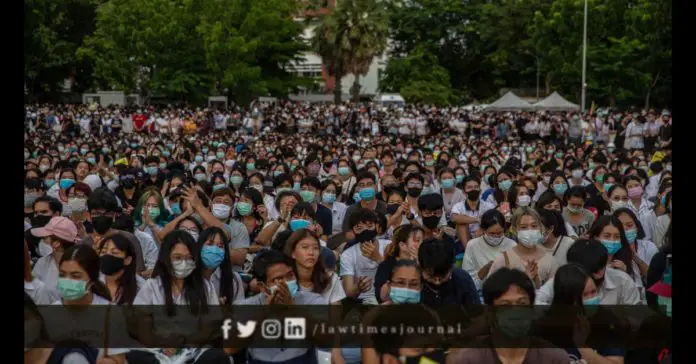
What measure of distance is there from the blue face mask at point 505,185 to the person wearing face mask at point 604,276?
510 cm

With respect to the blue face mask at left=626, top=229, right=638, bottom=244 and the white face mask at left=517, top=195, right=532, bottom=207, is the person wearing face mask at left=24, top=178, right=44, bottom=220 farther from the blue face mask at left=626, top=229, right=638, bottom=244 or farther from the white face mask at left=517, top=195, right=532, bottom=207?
the blue face mask at left=626, top=229, right=638, bottom=244

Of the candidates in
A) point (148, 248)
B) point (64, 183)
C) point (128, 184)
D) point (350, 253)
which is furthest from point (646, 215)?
point (64, 183)

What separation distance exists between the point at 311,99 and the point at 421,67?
9.10 meters

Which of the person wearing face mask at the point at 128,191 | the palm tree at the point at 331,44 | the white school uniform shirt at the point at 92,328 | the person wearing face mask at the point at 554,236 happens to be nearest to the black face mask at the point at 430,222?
the person wearing face mask at the point at 554,236

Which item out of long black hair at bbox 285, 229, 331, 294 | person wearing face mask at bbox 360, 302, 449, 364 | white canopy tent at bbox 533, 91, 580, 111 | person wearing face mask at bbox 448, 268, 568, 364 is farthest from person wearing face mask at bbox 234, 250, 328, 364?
white canopy tent at bbox 533, 91, 580, 111

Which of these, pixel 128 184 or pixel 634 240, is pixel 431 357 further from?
pixel 128 184

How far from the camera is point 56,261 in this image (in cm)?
697

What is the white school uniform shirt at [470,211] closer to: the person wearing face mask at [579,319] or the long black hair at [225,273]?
the long black hair at [225,273]

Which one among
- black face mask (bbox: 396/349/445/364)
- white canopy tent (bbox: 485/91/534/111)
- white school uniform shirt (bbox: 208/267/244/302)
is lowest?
black face mask (bbox: 396/349/445/364)

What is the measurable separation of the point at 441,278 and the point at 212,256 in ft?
4.93

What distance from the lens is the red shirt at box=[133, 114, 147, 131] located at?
31028 millimetres

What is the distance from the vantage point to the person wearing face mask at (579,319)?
5.09 meters

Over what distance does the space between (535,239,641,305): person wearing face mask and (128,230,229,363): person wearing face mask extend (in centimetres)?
212

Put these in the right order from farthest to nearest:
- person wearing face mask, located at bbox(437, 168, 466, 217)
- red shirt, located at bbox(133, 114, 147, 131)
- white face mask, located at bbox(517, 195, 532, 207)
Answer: red shirt, located at bbox(133, 114, 147, 131) → person wearing face mask, located at bbox(437, 168, 466, 217) → white face mask, located at bbox(517, 195, 532, 207)
